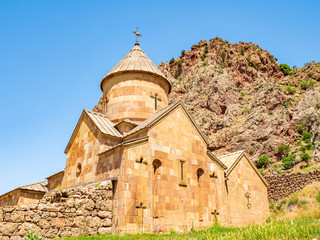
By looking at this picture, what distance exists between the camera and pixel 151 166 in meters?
8.71

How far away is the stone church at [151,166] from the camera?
8.24 m

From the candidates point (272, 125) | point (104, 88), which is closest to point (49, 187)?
point (104, 88)

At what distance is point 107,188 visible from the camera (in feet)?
26.2

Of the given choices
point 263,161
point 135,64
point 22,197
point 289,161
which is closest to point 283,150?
point 263,161

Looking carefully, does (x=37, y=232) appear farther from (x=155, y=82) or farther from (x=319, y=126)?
(x=319, y=126)

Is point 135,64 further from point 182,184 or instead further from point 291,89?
point 291,89

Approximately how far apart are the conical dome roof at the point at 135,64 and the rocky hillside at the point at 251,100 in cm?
2257

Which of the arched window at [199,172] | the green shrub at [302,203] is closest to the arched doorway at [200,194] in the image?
the arched window at [199,172]

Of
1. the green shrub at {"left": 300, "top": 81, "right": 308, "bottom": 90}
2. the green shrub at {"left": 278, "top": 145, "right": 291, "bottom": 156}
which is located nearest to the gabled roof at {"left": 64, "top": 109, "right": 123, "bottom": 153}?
the green shrub at {"left": 278, "top": 145, "right": 291, "bottom": 156}

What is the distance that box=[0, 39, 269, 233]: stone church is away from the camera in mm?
8242

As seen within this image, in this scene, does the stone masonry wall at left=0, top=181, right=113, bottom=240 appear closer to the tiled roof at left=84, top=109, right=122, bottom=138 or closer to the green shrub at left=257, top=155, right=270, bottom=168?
the tiled roof at left=84, top=109, right=122, bottom=138

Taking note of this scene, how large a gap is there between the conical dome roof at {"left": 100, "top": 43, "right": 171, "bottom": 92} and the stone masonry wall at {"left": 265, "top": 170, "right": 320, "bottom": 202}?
37.0 feet

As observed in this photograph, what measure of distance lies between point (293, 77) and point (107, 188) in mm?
50912

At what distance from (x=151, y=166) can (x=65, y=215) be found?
9.12 ft
